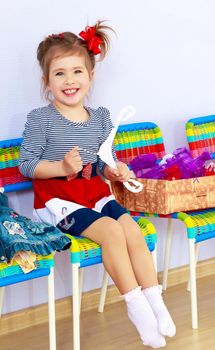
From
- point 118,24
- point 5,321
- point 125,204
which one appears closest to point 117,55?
point 118,24

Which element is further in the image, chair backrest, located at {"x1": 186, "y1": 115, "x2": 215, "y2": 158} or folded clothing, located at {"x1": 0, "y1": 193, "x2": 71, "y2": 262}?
chair backrest, located at {"x1": 186, "y1": 115, "x2": 215, "y2": 158}

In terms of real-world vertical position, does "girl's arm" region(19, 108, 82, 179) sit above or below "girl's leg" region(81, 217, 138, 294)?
above

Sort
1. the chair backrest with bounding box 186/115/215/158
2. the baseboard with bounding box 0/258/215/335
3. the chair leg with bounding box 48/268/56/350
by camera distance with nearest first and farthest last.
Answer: the chair leg with bounding box 48/268/56/350, the baseboard with bounding box 0/258/215/335, the chair backrest with bounding box 186/115/215/158

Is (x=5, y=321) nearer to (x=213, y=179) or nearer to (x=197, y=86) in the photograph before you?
(x=213, y=179)

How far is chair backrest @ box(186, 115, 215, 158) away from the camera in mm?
3039

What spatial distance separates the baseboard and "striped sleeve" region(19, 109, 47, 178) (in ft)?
1.83

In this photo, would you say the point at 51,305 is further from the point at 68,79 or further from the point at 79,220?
the point at 68,79

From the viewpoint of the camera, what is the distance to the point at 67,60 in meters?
2.58

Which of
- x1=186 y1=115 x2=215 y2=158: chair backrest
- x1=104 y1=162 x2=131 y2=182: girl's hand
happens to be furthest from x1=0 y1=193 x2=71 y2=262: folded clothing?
x1=186 y1=115 x2=215 y2=158: chair backrest

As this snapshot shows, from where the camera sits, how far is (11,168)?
2.64m

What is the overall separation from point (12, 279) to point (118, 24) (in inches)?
46.7

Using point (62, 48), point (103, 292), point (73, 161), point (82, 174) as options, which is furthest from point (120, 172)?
point (103, 292)

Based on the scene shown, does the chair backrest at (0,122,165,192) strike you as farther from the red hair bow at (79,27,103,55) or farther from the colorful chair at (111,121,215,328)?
the red hair bow at (79,27,103,55)

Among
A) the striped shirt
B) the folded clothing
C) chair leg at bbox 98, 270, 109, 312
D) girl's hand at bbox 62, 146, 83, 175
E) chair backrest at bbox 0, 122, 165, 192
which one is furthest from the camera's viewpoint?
chair leg at bbox 98, 270, 109, 312
